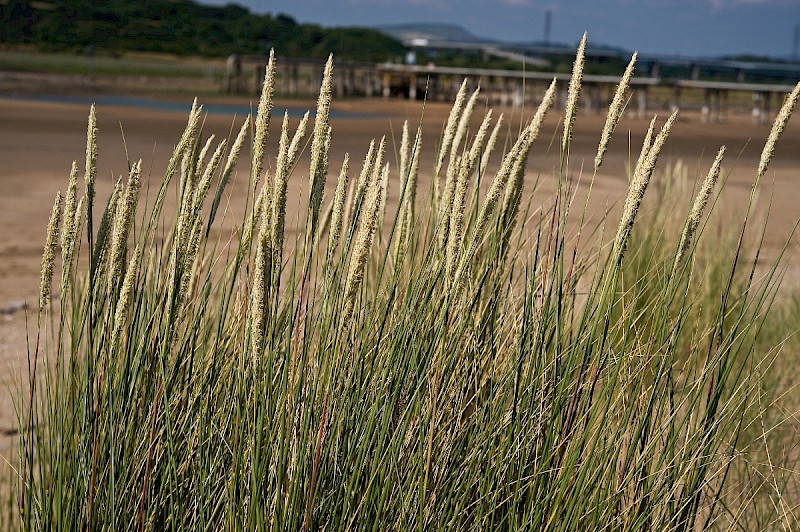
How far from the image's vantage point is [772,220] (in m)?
16.6

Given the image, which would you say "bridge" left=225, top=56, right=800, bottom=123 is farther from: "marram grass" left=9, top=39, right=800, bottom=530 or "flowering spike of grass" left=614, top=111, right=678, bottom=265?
"flowering spike of grass" left=614, top=111, right=678, bottom=265

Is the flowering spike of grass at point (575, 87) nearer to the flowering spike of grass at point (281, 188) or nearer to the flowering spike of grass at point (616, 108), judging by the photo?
the flowering spike of grass at point (616, 108)

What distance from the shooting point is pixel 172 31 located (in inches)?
3952

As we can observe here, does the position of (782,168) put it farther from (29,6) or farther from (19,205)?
(29,6)

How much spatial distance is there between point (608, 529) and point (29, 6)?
100 metres

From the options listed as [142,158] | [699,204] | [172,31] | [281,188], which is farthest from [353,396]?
[172,31]

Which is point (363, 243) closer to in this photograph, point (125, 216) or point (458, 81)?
point (125, 216)

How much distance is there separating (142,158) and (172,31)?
329 ft

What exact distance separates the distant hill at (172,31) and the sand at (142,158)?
156ft

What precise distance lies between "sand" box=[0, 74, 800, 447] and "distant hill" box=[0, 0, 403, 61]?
47.6 m

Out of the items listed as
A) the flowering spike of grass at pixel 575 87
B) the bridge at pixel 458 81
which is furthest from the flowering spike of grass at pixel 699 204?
the bridge at pixel 458 81

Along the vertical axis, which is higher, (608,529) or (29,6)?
(29,6)

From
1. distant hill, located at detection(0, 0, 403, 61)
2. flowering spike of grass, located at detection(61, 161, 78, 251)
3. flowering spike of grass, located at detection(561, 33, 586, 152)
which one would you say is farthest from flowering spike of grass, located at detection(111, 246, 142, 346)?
distant hill, located at detection(0, 0, 403, 61)

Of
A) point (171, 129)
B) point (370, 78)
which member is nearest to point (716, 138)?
point (171, 129)
